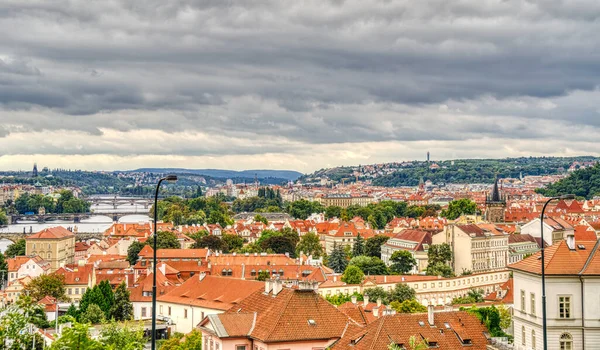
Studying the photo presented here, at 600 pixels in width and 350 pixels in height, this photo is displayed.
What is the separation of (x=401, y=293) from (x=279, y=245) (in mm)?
50419

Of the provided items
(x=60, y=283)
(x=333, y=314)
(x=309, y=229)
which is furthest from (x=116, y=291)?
(x=309, y=229)

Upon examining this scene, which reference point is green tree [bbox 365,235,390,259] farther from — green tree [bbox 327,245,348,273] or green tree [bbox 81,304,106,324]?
green tree [bbox 81,304,106,324]

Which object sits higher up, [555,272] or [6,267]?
[555,272]

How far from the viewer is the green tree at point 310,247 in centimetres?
13225

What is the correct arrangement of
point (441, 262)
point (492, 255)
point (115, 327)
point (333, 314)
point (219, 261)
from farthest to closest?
point (492, 255) < point (441, 262) < point (219, 261) < point (333, 314) < point (115, 327)

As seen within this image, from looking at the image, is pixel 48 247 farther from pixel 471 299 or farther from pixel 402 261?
pixel 471 299

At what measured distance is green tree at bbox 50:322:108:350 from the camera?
19.5 meters

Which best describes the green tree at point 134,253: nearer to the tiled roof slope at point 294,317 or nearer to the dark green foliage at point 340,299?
the dark green foliage at point 340,299

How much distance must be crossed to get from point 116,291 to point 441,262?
174ft

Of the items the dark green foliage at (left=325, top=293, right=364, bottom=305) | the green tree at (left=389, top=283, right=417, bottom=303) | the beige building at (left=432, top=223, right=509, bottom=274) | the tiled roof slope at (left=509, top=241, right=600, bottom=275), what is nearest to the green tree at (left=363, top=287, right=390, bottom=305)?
the green tree at (left=389, top=283, right=417, bottom=303)

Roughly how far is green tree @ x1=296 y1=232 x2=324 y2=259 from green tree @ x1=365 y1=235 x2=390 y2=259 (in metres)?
7.79

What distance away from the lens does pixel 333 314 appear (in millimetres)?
39188

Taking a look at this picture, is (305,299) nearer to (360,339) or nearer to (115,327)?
(360,339)

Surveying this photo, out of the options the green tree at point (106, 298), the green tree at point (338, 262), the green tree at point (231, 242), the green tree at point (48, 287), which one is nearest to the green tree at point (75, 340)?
the green tree at point (106, 298)
